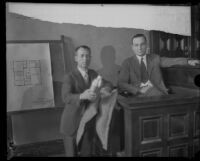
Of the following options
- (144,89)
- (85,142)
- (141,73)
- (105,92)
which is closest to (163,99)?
(144,89)

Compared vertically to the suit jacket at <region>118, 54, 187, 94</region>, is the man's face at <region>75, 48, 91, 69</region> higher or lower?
higher

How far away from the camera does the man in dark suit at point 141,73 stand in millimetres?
2023

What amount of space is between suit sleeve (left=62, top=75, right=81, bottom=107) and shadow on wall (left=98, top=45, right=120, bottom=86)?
9.8 inches

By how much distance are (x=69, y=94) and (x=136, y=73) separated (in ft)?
1.86

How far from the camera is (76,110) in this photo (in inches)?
76.7

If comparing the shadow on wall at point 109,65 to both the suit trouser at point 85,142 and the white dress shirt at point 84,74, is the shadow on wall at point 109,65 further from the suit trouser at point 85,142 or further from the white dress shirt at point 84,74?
the suit trouser at point 85,142

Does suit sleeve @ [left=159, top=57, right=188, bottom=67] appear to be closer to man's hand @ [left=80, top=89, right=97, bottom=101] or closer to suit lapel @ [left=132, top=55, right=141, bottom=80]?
suit lapel @ [left=132, top=55, right=141, bottom=80]

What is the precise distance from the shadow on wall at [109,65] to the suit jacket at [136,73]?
51mm

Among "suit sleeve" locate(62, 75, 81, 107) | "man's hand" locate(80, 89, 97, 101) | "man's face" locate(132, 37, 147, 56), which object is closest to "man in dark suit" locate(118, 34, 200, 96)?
"man's face" locate(132, 37, 147, 56)

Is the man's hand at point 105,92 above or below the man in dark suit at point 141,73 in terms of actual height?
below

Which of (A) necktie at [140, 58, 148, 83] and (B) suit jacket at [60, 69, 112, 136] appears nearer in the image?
(B) suit jacket at [60, 69, 112, 136]

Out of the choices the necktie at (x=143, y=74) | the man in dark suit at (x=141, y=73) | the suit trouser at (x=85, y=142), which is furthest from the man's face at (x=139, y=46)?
the suit trouser at (x=85, y=142)

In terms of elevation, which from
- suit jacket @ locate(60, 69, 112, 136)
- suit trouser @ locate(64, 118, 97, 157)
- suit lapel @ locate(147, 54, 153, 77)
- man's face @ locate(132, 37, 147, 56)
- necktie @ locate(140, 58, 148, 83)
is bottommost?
suit trouser @ locate(64, 118, 97, 157)

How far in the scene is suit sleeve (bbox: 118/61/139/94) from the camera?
2.02 meters
